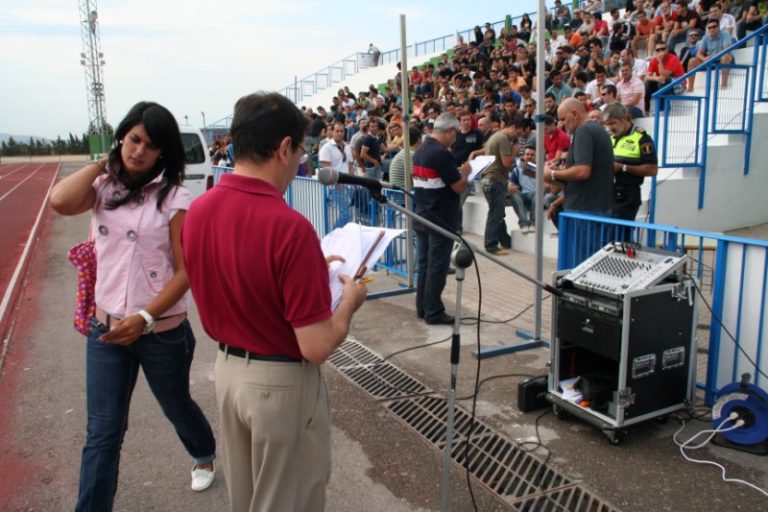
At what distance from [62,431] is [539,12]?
4454mm

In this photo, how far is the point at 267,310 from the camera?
6.10 feet

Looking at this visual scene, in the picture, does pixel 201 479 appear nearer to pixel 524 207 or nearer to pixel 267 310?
pixel 267 310

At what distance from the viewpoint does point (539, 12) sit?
15.0ft

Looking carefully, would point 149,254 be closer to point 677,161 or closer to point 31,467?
point 31,467

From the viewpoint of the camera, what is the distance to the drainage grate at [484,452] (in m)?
3.15

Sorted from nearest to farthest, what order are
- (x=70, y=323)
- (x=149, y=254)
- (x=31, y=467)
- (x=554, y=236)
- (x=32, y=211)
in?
(x=149, y=254) < (x=31, y=467) < (x=70, y=323) < (x=554, y=236) < (x=32, y=211)

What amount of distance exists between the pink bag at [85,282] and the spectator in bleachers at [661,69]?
10315mm

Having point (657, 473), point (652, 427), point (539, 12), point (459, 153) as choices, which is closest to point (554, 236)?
point (459, 153)

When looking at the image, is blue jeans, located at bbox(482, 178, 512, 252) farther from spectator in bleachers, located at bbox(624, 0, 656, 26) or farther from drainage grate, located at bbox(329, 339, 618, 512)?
spectator in bleachers, located at bbox(624, 0, 656, 26)

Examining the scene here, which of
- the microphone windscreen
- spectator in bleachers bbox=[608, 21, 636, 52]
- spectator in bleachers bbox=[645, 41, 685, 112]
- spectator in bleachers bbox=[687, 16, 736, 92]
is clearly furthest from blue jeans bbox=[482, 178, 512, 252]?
the microphone windscreen

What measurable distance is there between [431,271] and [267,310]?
4096 millimetres

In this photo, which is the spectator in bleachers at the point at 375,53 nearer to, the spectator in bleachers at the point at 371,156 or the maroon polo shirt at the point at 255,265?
the spectator in bleachers at the point at 371,156

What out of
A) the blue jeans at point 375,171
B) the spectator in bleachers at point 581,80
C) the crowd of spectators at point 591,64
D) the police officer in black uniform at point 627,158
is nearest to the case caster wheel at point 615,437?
the police officer in black uniform at point 627,158

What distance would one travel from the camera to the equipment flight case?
11.5 ft
